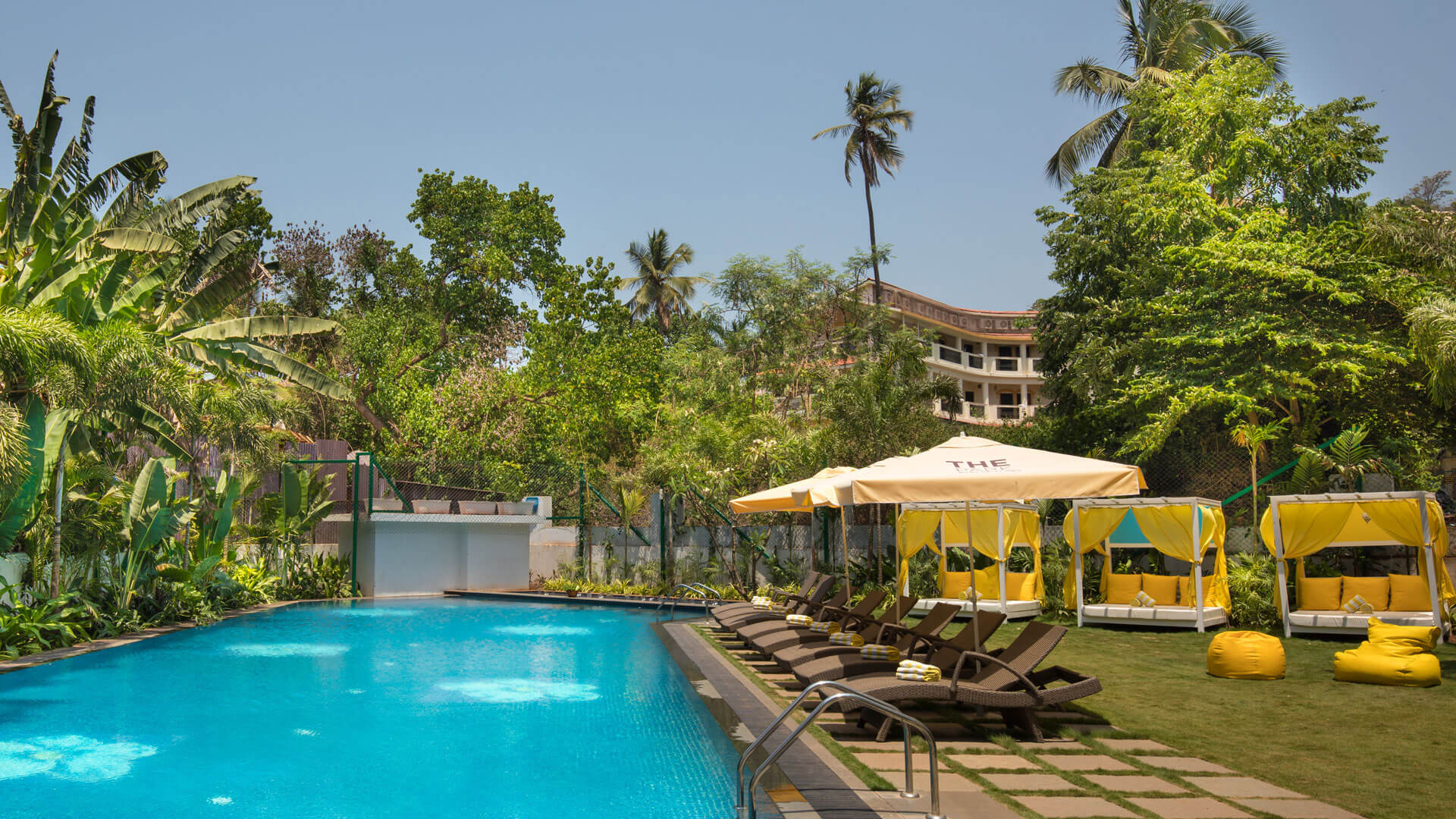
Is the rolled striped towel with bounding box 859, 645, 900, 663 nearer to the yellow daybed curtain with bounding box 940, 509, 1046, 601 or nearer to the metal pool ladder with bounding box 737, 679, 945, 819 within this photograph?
the metal pool ladder with bounding box 737, 679, 945, 819

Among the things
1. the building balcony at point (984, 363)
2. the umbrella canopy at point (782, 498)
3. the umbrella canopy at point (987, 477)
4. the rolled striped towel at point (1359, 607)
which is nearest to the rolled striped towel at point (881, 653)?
the umbrella canopy at point (987, 477)

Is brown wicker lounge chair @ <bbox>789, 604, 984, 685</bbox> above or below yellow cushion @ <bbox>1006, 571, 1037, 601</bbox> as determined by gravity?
above

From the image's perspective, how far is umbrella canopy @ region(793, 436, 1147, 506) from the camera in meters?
7.54

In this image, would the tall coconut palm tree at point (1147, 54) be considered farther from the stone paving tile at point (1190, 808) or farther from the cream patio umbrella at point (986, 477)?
the stone paving tile at point (1190, 808)

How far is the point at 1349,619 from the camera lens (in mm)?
11398

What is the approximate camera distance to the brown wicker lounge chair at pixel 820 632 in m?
9.34

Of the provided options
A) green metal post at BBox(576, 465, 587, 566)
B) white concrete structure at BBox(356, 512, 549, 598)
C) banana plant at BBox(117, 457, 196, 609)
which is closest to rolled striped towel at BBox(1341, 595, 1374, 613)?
green metal post at BBox(576, 465, 587, 566)

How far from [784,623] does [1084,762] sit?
5601 mm

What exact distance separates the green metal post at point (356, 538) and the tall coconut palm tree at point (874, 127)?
19981mm

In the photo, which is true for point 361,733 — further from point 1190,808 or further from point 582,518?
point 582,518

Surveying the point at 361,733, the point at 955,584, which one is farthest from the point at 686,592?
the point at 361,733

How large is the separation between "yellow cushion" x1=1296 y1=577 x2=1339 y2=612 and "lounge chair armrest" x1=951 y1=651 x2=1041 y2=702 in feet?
24.9

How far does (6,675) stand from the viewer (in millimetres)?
10375

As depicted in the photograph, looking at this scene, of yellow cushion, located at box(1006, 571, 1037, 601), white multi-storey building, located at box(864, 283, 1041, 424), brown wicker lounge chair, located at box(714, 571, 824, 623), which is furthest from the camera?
white multi-storey building, located at box(864, 283, 1041, 424)
